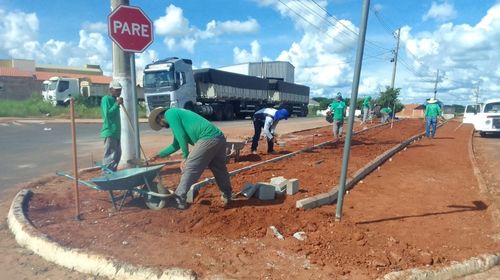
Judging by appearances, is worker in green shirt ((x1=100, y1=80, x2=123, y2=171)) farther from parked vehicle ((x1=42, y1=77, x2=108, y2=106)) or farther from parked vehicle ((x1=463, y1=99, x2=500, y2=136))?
parked vehicle ((x1=42, y1=77, x2=108, y2=106))

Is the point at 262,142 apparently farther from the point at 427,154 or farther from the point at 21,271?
the point at 21,271

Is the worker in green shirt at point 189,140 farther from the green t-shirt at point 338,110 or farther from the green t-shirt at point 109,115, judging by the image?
the green t-shirt at point 338,110

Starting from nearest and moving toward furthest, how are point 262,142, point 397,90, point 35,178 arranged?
point 35,178, point 262,142, point 397,90

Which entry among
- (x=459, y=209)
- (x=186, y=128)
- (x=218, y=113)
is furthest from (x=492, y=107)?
(x=186, y=128)

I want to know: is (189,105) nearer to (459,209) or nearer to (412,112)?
(459,209)

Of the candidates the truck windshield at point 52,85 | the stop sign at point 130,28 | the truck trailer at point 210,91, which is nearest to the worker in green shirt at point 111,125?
the stop sign at point 130,28

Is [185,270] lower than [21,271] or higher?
higher

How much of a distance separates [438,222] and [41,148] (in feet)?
36.5

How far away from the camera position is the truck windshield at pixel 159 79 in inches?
912

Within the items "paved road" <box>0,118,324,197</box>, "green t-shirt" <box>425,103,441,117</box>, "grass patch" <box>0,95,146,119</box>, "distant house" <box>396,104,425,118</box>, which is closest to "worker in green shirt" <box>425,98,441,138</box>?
"green t-shirt" <box>425,103,441,117</box>

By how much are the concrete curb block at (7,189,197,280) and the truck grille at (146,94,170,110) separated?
18965mm

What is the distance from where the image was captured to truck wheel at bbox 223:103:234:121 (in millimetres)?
31298

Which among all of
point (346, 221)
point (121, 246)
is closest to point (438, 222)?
point (346, 221)

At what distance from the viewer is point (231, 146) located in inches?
349
